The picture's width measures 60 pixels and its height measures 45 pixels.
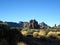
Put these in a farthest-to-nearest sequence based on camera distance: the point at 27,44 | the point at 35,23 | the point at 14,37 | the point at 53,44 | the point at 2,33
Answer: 1. the point at 35,23
2. the point at 53,44
3. the point at 27,44
4. the point at 14,37
5. the point at 2,33

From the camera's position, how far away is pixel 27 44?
95.8 feet

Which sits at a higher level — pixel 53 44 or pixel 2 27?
pixel 2 27

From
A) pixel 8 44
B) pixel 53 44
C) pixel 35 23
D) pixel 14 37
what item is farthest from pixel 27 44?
pixel 35 23

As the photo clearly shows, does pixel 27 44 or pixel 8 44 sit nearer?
pixel 8 44

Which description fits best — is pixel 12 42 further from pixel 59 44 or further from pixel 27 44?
pixel 59 44

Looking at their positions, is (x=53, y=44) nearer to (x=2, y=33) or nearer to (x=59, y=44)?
(x=59, y=44)

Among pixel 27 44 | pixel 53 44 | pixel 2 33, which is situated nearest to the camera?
pixel 2 33

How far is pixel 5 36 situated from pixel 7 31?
2.67 ft

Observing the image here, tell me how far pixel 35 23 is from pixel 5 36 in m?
134

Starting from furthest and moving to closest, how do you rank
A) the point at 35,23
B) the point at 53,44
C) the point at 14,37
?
the point at 35,23
the point at 53,44
the point at 14,37

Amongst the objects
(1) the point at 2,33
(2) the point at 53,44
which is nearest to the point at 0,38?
(1) the point at 2,33

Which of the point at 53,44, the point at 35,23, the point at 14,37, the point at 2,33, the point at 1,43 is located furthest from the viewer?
the point at 35,23

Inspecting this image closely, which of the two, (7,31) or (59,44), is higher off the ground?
(7,31)

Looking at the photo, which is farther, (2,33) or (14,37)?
(14,37)
